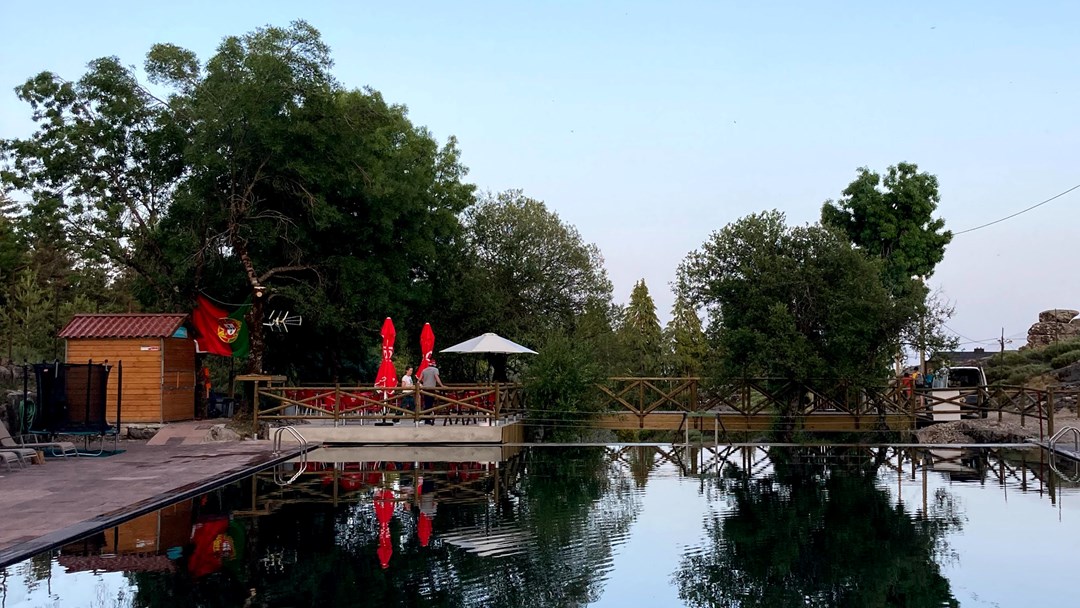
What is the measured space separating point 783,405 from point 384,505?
14710 mm

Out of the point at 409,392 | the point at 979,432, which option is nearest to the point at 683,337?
the point at 979,432

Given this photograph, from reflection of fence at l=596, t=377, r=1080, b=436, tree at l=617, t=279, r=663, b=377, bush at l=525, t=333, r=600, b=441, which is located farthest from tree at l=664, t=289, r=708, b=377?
bush at l=525, t=333, r=600, b=441

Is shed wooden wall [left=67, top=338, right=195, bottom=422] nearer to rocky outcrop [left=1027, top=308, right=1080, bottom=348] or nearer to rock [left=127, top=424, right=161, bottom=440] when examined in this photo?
rock [left=127, top=424, right=161, bottom=440]

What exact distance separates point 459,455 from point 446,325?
13.6 m

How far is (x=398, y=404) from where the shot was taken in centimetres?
2339

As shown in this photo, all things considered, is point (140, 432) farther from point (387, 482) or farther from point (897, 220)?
point (897, 220)

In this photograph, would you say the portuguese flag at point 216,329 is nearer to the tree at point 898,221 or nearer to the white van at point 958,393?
the white van at point 958,393

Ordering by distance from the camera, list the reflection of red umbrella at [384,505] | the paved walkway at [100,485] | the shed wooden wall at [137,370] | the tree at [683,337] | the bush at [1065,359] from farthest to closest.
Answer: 1. the tree at [683,337]
2. the bush at [1065,359]
3. the shed wooden wall at [137,370]
4. the reflection of red umbrella at [384,505]
5. the paved walkway at [100,485]

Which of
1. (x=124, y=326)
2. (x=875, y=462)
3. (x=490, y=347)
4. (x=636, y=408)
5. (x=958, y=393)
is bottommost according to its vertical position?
(x=875, y=462)

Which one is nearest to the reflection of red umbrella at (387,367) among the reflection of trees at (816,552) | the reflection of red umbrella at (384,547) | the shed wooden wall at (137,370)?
the shed wooden wall at (137,370)

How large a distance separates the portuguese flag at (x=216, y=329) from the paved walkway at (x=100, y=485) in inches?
198

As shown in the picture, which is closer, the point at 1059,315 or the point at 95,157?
the point at 95,157

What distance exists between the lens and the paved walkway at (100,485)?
9914mm

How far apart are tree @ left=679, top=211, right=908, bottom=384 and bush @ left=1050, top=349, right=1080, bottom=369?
74.5 ft
